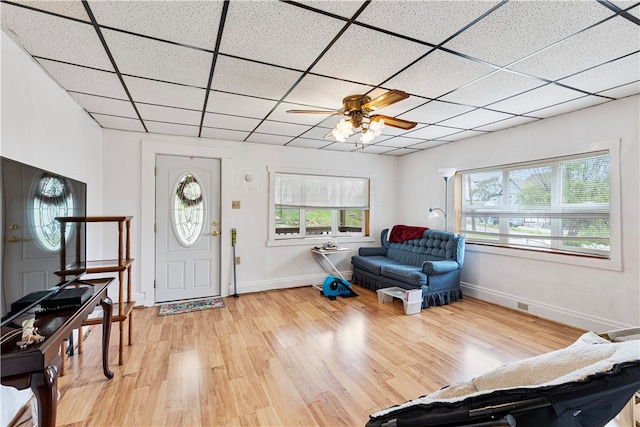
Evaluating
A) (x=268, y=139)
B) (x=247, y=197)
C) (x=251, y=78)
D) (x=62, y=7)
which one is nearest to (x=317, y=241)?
(x=247, y=197)

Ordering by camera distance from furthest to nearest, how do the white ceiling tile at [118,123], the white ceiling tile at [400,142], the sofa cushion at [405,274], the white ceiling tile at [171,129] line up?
the white ceiling tile at [400,142] → the sofa cushion at [405,274] → the white ceiling tile at [171,129] → the white ceiling tile at [118,123]

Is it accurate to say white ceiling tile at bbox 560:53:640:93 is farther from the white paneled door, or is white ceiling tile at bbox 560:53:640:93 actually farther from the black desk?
the white paneled door

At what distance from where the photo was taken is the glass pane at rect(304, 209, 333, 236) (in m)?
5.04

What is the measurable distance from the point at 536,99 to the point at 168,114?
12.4ft

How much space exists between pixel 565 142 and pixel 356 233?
325cm

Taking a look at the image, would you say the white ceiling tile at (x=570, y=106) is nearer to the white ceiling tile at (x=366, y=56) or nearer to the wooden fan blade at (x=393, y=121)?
the wooden fan blade at (x=393, y=121)

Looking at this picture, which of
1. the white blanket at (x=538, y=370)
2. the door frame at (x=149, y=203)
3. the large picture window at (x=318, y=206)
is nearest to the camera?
the white blanket at (x=538, y=370)

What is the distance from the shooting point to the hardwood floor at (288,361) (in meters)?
1.84

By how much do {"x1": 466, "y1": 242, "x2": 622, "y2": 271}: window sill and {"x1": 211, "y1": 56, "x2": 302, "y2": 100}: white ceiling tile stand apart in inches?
134

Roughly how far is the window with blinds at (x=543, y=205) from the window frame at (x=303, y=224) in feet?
5.43

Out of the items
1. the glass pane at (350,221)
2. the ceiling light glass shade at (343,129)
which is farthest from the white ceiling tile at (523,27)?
the glass pane at (350,221)

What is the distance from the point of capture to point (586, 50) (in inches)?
75.4

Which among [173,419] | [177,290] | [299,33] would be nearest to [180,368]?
[173,419]

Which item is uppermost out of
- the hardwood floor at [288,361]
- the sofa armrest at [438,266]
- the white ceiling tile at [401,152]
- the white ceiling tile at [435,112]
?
the white ceiling tile at [401,152]
